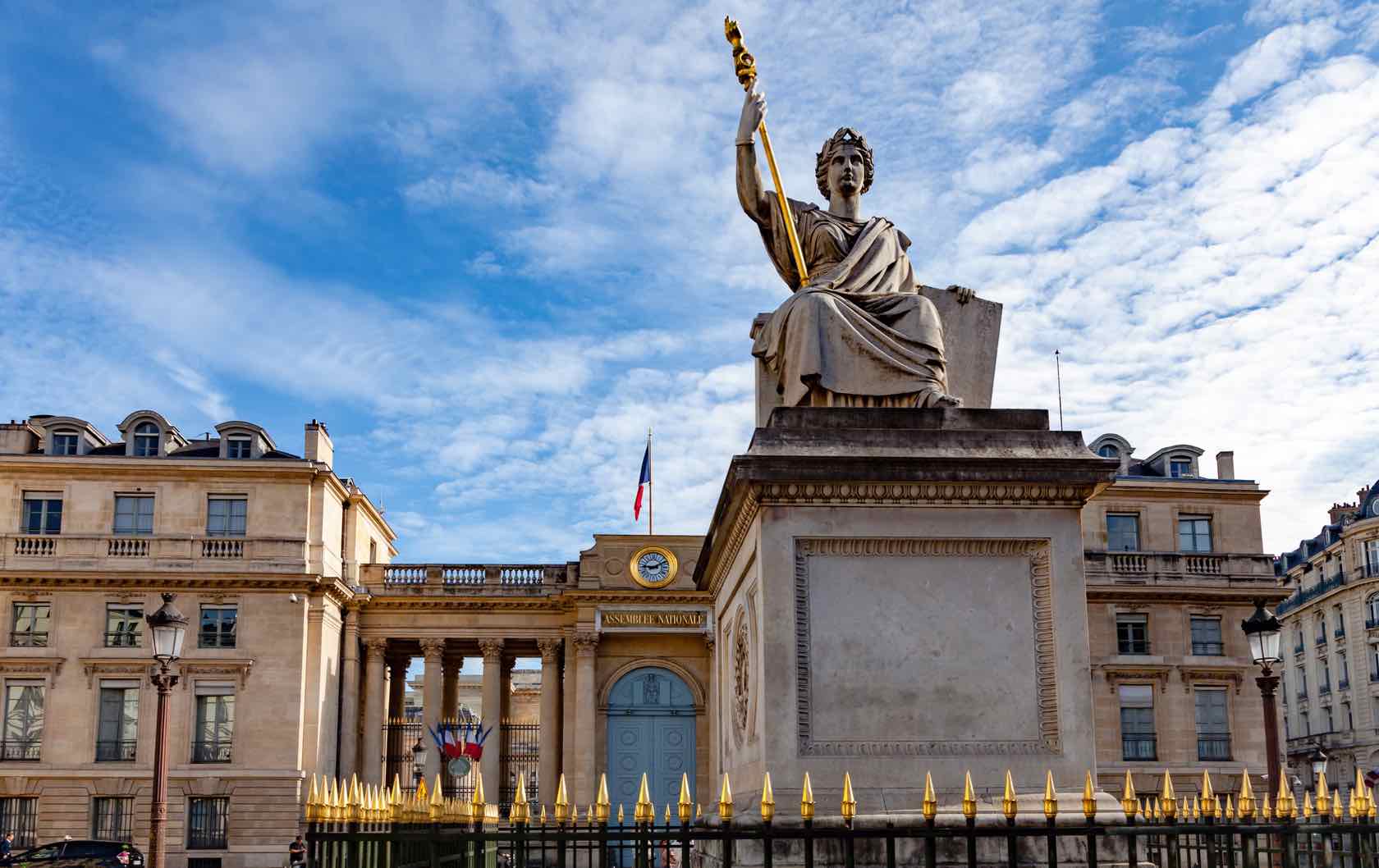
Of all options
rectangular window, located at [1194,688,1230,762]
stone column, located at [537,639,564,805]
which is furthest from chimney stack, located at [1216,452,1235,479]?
stone column, located at [537,639,564,805]

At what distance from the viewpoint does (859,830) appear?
4918mm

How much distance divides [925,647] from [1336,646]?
2530 inches

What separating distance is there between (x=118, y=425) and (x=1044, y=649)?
41632mm

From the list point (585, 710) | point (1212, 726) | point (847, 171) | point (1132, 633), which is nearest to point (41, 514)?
point (585, 710)

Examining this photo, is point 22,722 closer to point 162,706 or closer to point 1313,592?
point 162,706

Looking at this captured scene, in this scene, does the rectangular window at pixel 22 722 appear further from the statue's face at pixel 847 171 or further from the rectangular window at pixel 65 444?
the statue's face at pixel 847 171

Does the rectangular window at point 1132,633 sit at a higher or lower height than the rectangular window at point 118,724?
higher

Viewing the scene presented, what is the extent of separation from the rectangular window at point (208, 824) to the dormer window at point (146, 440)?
10754mm

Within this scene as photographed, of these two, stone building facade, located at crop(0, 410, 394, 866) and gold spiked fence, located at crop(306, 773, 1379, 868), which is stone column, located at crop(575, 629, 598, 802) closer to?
stone building facade, located at crop(0, 410, 394, 866)

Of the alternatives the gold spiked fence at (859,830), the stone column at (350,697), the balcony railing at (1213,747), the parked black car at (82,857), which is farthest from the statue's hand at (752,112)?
the balcony railing at (1213,747)

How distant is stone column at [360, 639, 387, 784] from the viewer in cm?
4462

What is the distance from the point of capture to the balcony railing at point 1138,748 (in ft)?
145

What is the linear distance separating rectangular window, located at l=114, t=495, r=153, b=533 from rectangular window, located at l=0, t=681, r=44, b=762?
512 centimetres

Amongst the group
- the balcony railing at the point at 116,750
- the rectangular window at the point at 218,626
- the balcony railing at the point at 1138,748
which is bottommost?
the balcony railing at the point at 1138,748
